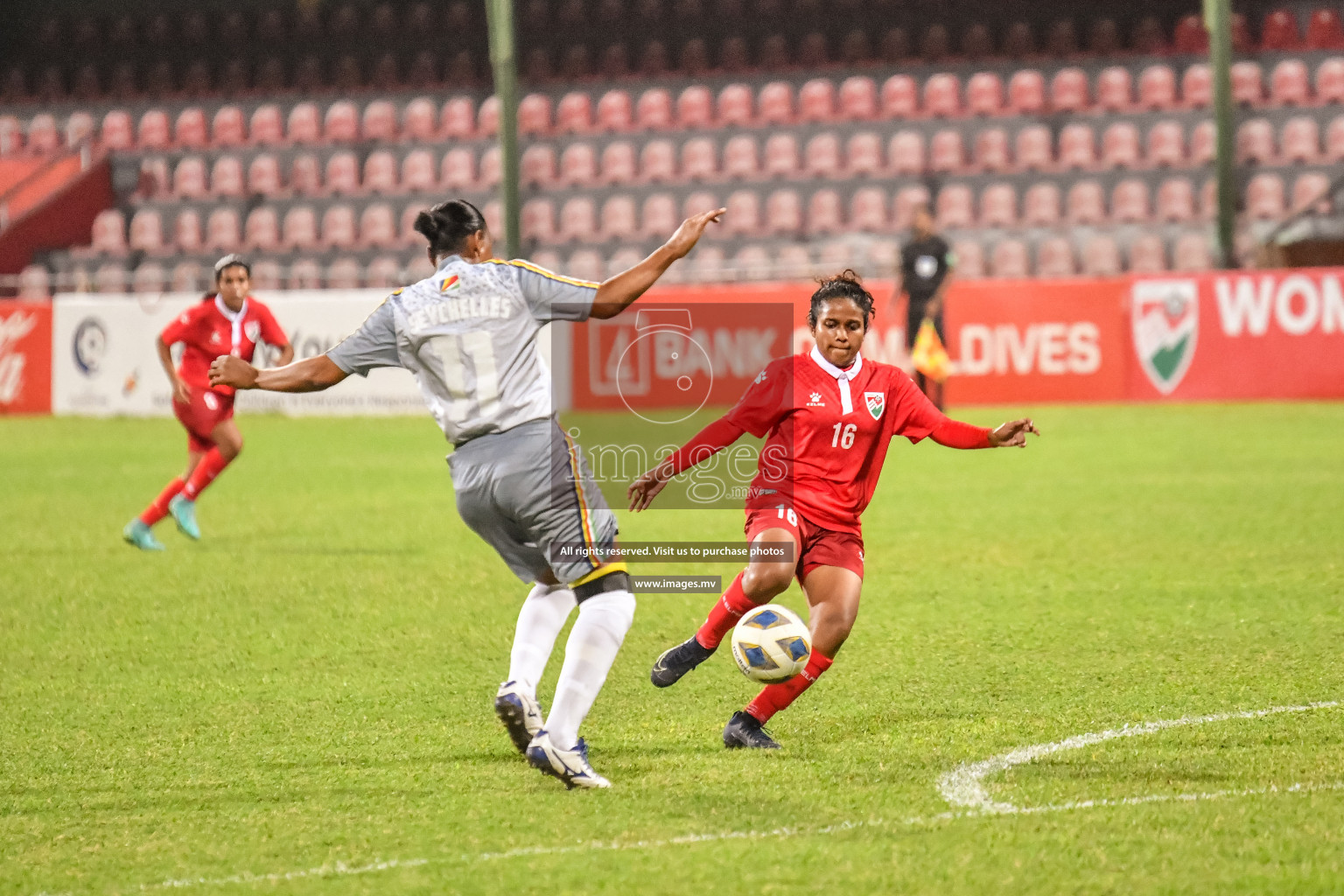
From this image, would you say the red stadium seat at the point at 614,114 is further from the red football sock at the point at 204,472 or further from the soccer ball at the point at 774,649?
the soccer ball at the point at 774,649

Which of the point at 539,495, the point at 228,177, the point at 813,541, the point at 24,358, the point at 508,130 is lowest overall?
the point at 813,541

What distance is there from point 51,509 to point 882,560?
6841 millimetres

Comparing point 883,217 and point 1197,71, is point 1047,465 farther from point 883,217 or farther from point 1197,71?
point 1197,71

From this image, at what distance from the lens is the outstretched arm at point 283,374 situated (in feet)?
15.3

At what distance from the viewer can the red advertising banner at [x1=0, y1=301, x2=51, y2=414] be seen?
19.9m

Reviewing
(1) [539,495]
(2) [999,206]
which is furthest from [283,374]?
(2) [999,206]

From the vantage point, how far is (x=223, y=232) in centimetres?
2447

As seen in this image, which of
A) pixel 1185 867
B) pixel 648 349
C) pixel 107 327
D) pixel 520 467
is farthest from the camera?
pixel 107 327

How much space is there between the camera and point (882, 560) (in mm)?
9078

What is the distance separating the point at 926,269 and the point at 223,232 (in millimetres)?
12870

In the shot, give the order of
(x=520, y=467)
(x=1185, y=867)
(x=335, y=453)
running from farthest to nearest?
(x=335, y=453), (x=520, y=467), (x=1185, y=867)

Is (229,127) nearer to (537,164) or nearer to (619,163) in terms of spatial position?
(537,164)

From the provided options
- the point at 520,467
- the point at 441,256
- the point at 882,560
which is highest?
the point at 441,256

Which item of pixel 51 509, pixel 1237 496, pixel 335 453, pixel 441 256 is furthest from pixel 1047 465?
pixel 441 256
